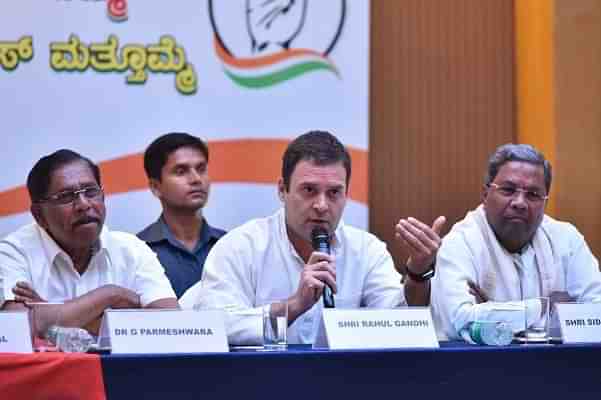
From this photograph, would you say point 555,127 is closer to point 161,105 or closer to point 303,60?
point 303,60

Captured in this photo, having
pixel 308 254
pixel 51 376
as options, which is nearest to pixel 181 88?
pixel 308 254

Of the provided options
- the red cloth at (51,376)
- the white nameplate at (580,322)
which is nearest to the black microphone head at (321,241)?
the white nameplate at (580,322)

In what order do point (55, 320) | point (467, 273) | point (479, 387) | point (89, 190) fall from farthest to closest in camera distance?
point (467, 273) < point (89, 190) < point (55, 320) < point (479, 387)

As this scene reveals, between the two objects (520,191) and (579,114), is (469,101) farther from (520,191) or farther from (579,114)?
(520,191)

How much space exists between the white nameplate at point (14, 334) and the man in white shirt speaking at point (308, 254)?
0.80m

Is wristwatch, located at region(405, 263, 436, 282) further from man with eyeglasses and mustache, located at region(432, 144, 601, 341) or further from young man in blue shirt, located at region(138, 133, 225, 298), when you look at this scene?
young man in blue shirt, located at region(138, 133, 225, 298)

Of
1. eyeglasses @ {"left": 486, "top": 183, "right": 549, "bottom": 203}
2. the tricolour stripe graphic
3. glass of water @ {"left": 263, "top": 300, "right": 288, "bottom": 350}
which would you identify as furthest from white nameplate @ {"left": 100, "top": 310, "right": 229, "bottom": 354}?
the tricolour stripe graphic

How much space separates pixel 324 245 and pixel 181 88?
5.63 feet

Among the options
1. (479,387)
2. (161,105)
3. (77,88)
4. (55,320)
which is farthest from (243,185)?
(479,387)

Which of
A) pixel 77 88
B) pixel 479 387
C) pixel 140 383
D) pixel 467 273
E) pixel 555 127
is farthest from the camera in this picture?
pixel 555 127

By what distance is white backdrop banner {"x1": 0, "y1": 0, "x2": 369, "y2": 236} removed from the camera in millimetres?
4090

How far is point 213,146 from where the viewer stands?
428cm

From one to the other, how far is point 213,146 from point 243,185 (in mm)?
198

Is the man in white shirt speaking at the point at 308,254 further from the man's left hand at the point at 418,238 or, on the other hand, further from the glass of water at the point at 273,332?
the glass of water at the point at 273,332
